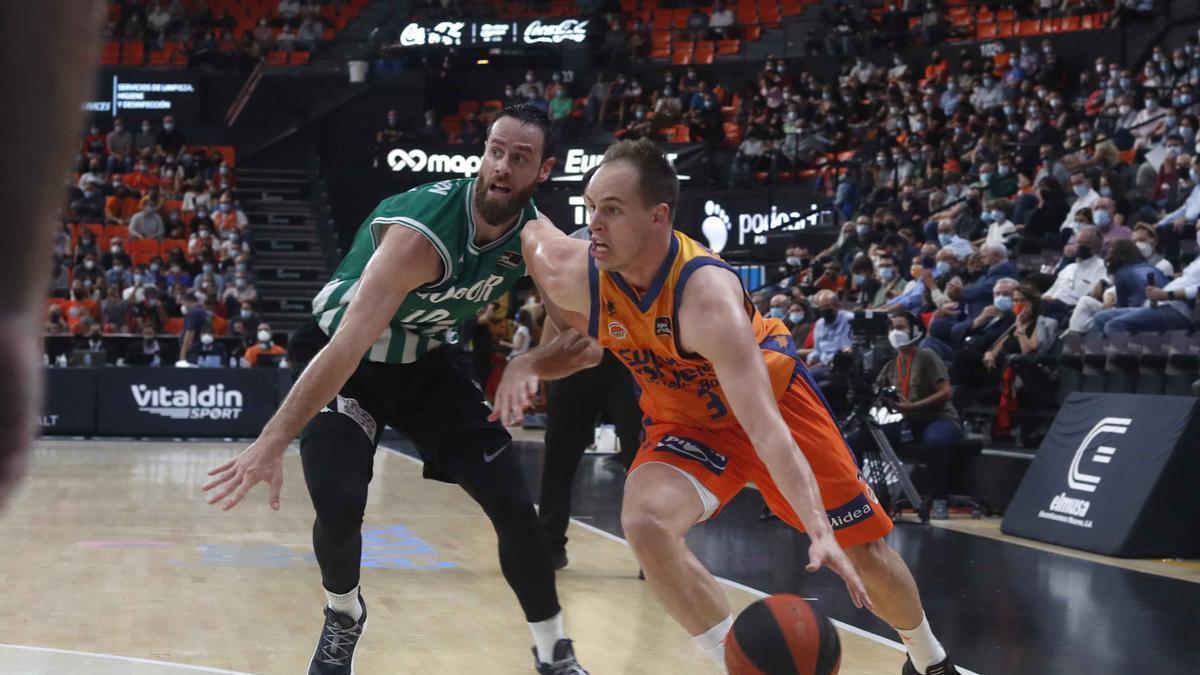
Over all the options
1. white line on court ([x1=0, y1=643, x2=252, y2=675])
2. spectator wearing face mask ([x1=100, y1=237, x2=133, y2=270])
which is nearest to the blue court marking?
white line on court ([x1=0, y1=643, x2=252, y2=675])

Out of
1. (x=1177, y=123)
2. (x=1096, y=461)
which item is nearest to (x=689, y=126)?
(x=1177, y=123)

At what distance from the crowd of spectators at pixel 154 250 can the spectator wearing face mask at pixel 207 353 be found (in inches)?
0.5

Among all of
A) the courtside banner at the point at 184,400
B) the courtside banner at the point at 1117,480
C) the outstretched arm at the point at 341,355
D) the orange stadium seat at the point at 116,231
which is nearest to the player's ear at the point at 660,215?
the outstretched arm at the point at 341,355

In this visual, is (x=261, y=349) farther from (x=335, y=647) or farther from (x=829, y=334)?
(x=335, y=647)

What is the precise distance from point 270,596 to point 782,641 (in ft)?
11.1

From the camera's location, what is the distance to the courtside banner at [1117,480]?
8.09 meters

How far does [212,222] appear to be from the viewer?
23.8 metres

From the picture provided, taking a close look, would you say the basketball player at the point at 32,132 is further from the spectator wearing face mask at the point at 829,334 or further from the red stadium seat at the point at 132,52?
the red stadium seat at the point at 132,52

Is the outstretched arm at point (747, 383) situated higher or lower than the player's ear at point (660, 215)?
lower

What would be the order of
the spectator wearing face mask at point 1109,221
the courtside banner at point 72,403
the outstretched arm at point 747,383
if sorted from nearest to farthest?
the outstretched arm at point 747,383
the spectator wearing face mask at point 1109,221
the courtside banner at point 72,403

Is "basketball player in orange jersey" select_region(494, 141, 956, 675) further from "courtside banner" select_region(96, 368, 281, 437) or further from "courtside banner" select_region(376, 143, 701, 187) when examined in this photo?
"courtside banner" select_region(376, 143, 701, 187)

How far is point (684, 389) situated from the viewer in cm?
412

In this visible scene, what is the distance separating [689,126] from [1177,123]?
32.5ft

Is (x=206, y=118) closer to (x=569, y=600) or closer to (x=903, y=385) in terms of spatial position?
(x=903, y=385)
